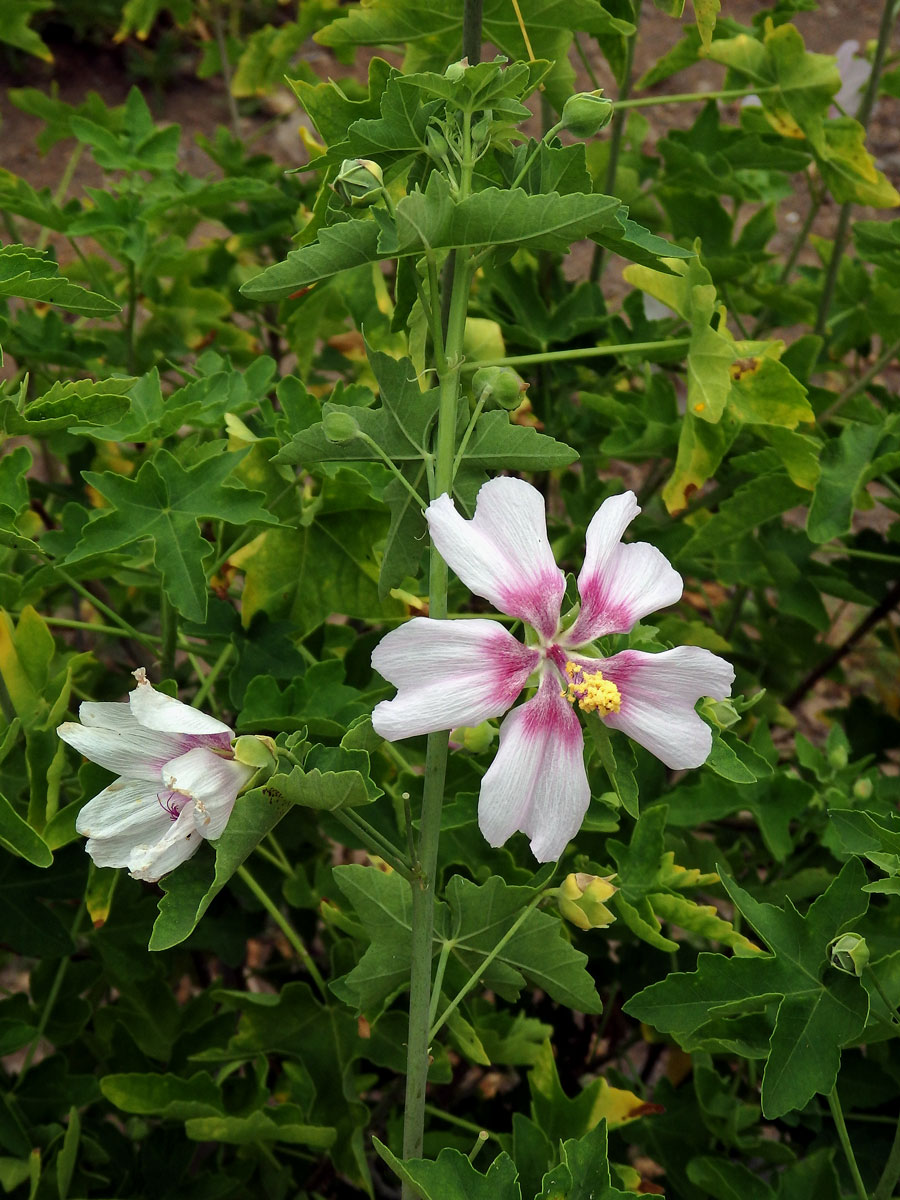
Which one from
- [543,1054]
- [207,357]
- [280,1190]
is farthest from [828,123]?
[280,1190]

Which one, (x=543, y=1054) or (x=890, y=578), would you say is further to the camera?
(x=890, y=578)

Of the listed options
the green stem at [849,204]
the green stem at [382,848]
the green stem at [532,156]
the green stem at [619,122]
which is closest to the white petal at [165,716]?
the green stem at [382,848]

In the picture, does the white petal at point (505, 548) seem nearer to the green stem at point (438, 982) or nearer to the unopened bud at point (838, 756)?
the green stem at point (438, 982)

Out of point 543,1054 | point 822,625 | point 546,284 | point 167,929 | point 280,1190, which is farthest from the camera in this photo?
point 546,284

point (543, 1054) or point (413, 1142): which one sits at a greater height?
point (413, 1142)

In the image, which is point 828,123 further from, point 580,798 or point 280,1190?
point 280,1190

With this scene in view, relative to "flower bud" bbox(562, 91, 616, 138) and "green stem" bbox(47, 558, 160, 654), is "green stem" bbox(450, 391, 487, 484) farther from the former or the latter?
"green stem" bbox(47, 558, 160, 654)

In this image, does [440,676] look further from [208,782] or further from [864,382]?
[864,382]
